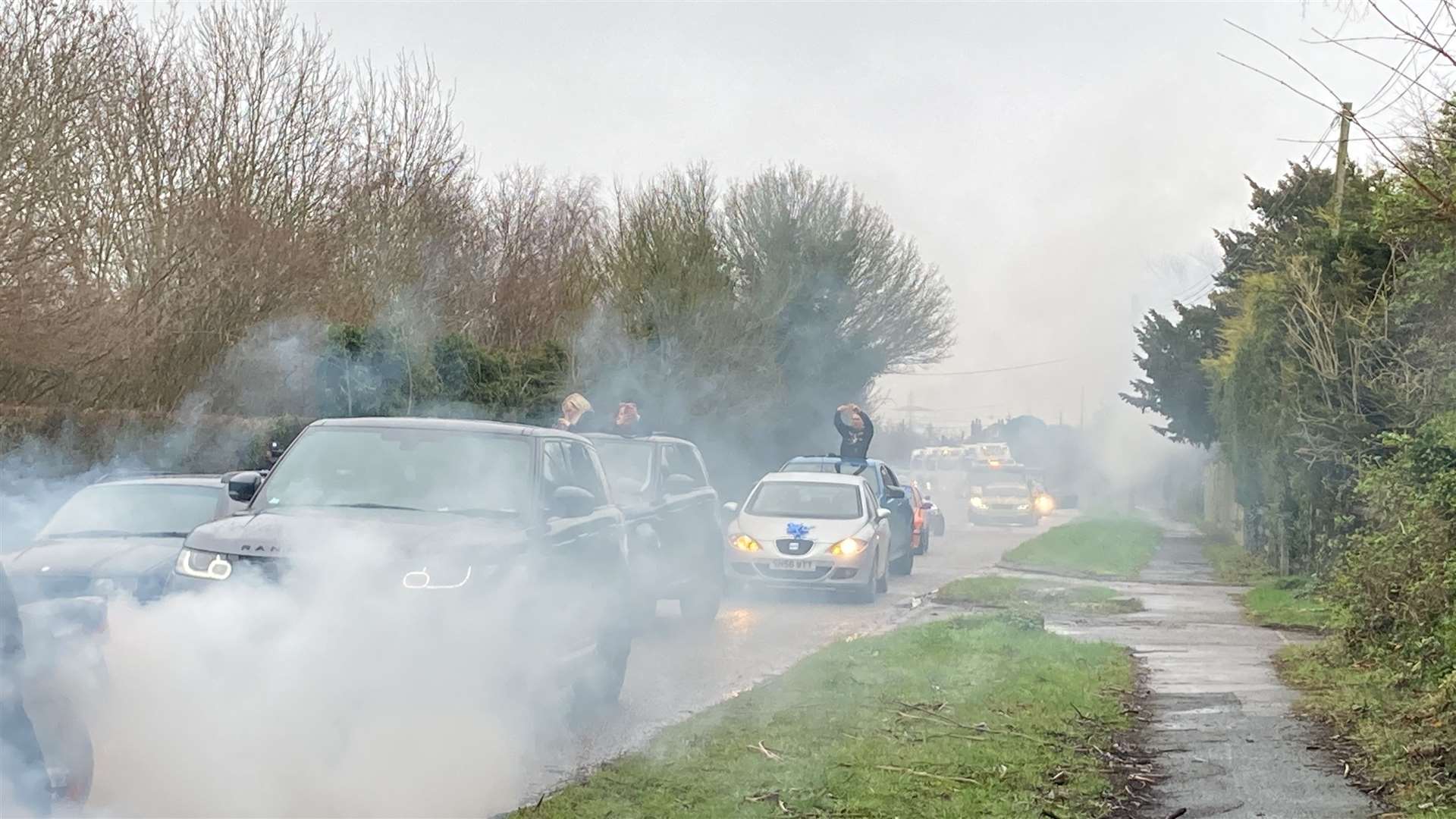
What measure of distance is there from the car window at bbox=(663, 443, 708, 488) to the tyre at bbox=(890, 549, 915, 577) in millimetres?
8491

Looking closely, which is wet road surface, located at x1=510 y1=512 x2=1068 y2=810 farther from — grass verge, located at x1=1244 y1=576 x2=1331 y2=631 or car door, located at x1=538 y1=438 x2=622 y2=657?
grass verge, located at x1=1244 y1=576 x2=1331 y2=631

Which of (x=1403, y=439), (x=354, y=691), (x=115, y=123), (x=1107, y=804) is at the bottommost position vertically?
(x=1107, y=804)

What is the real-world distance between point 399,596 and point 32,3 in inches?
659

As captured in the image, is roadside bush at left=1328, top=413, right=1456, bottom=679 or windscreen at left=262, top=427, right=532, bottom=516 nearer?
windscreen at left=262, top=427, right=532, bottom=516

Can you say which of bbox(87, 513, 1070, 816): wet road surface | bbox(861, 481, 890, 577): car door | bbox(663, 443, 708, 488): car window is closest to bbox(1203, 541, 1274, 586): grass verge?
bbox(861, 481, 890, 577): car door

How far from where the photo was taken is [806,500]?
2061 cm

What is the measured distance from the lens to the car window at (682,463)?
16359 millimetres

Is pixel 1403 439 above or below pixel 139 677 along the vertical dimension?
above

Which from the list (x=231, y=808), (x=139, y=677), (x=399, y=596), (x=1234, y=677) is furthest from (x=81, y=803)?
(x=1234, y=677)

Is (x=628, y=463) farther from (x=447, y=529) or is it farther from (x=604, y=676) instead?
(x=447, y=529)

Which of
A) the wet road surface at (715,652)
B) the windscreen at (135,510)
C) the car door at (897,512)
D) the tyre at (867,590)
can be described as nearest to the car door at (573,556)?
the wet road surface at (715,652)

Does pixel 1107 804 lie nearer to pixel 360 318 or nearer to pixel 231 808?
pixel 231 808

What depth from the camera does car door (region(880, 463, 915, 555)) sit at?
24.2 m

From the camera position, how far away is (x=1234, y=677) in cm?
1221
